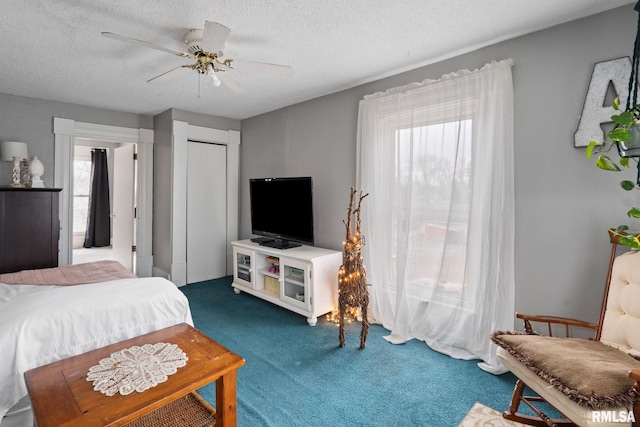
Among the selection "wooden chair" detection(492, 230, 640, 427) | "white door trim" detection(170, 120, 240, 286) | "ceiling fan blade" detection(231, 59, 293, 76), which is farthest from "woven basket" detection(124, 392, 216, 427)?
"white door trim" detection(170, 120, 240, 286)

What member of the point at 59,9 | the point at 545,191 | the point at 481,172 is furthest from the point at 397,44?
the point at 59,9

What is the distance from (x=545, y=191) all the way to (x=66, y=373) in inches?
114

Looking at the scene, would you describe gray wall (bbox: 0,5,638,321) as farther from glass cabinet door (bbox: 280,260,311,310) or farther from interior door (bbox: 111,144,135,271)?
interior door (bbox: 111,144,135,271)

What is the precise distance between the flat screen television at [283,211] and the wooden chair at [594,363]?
2090 millimetres

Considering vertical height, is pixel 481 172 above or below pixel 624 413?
above

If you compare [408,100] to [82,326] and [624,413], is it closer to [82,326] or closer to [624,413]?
[624,413]

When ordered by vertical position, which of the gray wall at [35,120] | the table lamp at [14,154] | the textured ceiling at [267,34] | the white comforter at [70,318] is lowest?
the white comforter at [70,318]

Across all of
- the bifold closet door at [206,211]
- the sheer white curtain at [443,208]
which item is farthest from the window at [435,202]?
the bifold closet door at [206,211]

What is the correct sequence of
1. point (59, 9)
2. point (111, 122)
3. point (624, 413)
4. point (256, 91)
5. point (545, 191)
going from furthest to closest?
point (111, 122) → point (256, 91) → point (545, 191) → point (59, 9) → point (624, 413)

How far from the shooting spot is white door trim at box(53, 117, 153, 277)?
3.88 meters

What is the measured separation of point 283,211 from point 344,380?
1982 millimetres

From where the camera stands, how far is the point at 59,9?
1.94 m

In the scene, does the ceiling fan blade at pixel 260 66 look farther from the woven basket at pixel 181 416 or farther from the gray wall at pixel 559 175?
the woven basket at pixel 181 416

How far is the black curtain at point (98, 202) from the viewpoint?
6.87 meters
